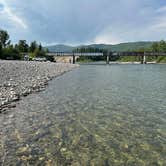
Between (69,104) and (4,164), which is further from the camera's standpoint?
(69,104)

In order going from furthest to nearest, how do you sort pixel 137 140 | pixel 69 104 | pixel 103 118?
1. pixel 69 104
2. pixel 103 118
3. pixel 137 140

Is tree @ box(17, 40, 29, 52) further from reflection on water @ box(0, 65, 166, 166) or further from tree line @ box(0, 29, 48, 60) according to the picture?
reflection on water @ box(0, 65, 166, 166)

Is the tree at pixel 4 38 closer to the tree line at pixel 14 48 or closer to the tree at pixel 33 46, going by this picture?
the tree line at pixel 14 48

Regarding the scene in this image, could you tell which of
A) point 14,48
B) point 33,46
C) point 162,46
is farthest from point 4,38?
point 162,46

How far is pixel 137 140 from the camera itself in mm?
9461

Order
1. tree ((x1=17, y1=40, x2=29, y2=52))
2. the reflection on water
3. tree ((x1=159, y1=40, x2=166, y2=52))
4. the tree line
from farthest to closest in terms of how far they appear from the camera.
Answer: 1. tree ((x1=159, y1=40, x2=166, y2=52))
2. tree ((x1=17, y1=40, x2=29, y2=52))
3. the tree line
4. the reflection on water

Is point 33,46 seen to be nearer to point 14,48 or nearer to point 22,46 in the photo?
point 22,46

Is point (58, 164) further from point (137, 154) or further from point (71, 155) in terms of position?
point (137, 154)

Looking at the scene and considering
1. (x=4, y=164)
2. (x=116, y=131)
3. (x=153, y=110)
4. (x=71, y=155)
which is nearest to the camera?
(x=4, y=164)

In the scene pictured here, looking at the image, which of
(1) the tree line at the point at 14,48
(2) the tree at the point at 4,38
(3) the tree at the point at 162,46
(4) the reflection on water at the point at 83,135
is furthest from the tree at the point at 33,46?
(4) the reflection on water at the point at 83,135

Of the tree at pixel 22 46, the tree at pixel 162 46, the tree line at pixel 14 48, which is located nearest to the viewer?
the tree line at pixel 14 48

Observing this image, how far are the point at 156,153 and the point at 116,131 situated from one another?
2.62 metres

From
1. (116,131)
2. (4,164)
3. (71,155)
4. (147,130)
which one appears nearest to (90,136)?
(116,131)

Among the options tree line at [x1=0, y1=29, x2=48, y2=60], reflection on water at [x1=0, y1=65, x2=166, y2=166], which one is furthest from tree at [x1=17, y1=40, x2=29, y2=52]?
reflection on water at [x1=0, y1=65, x2=166, y2=166]
